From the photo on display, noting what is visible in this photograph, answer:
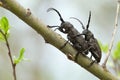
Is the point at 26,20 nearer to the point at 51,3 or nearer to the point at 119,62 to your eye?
the point at 119,62

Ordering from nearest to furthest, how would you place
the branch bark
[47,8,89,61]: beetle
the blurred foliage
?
the branch bark, [47,8,89,61]: beetle, the blurred foliage

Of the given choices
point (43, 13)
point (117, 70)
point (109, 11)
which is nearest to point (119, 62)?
point (117, 70)

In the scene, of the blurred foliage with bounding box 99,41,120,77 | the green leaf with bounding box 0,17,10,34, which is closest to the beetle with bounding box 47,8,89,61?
the green leaf with bounding box 0,17,10,34

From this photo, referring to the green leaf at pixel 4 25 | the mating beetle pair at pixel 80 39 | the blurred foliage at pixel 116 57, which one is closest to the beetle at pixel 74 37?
the mating beetle pair at pixel 80 39

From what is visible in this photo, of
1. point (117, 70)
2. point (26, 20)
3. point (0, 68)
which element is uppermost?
point (26, 20)

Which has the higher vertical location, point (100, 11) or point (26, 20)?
point (26, 20)

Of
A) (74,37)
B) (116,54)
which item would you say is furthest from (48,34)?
(116,54)

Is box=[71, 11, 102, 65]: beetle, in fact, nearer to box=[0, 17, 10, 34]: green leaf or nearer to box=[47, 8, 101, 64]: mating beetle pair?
box=[47, 8, 101, 64]: mating beetle pair

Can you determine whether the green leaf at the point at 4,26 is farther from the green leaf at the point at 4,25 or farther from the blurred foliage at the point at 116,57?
the blurred foliage at the point at 116,57
